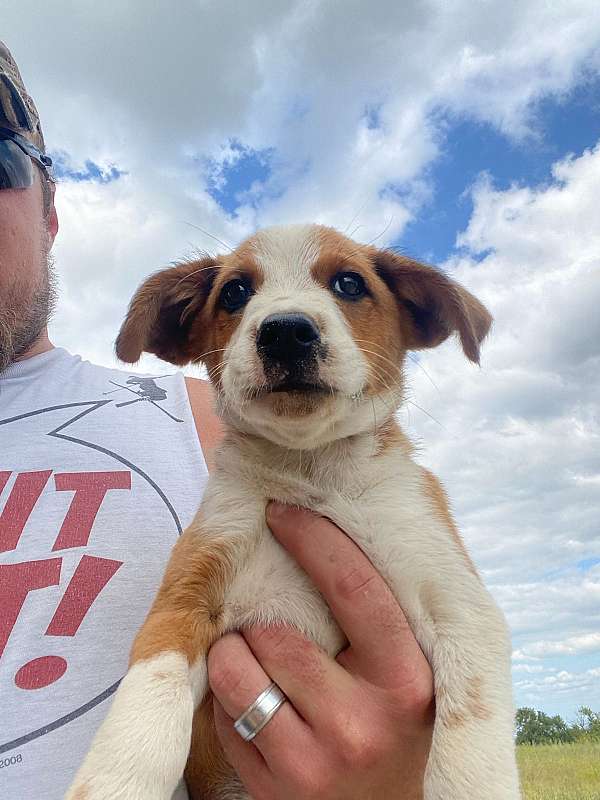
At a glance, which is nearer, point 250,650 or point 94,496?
point 250,650

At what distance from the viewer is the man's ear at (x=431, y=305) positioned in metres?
3.31

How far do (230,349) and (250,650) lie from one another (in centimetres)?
118

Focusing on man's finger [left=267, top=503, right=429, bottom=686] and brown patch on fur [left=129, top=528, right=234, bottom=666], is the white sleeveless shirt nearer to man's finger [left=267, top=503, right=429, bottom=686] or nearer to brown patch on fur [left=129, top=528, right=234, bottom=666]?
brown patch on fur [left=129, top=528, right=234, bottom=666]

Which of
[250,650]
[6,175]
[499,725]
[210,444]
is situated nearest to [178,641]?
[250,650]

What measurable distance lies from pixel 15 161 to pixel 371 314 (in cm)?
252

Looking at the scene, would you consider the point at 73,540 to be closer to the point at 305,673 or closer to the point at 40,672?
the point at 40,672

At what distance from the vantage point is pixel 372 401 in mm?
2969

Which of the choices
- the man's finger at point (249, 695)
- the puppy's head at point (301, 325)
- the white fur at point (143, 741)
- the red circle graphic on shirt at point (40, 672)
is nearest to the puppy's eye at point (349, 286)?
the puppy's head at point (301, 325)

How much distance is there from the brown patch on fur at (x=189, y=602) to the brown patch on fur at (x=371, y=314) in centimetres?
95

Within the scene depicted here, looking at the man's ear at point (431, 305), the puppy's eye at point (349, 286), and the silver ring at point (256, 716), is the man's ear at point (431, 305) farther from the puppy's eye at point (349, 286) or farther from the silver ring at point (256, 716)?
the silver ring at point (256, 716)

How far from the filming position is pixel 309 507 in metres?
2.69

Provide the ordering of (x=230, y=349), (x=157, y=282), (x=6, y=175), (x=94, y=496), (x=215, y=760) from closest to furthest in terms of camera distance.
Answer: (x=215, y=760) < (x=230, y=349) < (x=94, y=496) < (x=157, y=282) < (x=6, y=175)

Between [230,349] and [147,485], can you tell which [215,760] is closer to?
[147,485]

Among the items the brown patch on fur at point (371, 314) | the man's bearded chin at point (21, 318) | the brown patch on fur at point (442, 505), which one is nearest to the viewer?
the brown patch on fur at point (442, 505)
